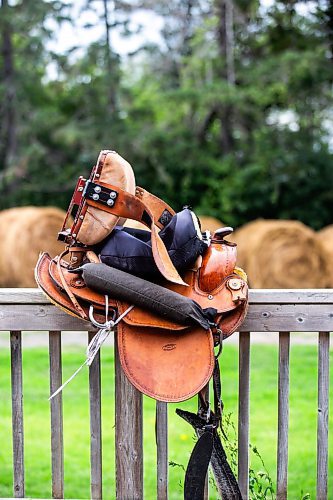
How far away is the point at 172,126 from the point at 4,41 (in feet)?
12.6

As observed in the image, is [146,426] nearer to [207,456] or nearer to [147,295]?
[207,456]

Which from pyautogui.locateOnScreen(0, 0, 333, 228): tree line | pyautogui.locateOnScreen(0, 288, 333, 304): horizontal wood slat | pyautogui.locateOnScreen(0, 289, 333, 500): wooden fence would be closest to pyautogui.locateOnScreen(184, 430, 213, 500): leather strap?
pyautogui.locateOnScreen(0, 289, 333, 500): wooden fence

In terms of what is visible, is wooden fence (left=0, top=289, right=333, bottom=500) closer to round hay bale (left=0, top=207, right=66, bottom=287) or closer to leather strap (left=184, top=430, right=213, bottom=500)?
leather strap (left=184, top=430, right=213, bottom=500)

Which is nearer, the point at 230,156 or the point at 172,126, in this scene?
the point at 230,156

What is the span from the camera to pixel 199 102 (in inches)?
517

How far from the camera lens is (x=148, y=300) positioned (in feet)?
6.64

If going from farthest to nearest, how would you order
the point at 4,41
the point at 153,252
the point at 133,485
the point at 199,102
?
the point at 4,41, the point at 199,102, the point at 133,485, the point at 153,252

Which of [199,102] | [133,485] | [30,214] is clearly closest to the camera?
[133,485]

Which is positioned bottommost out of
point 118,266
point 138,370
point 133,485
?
point 133,485

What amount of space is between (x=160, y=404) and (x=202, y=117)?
1254 cm

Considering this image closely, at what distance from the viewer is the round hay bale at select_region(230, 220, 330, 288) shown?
10.1 m

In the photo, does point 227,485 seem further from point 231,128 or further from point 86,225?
point 231,128

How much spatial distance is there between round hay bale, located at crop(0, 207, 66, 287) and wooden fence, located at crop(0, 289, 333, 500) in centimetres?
808

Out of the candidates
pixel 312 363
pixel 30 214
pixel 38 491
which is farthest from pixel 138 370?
pixel 30 214
